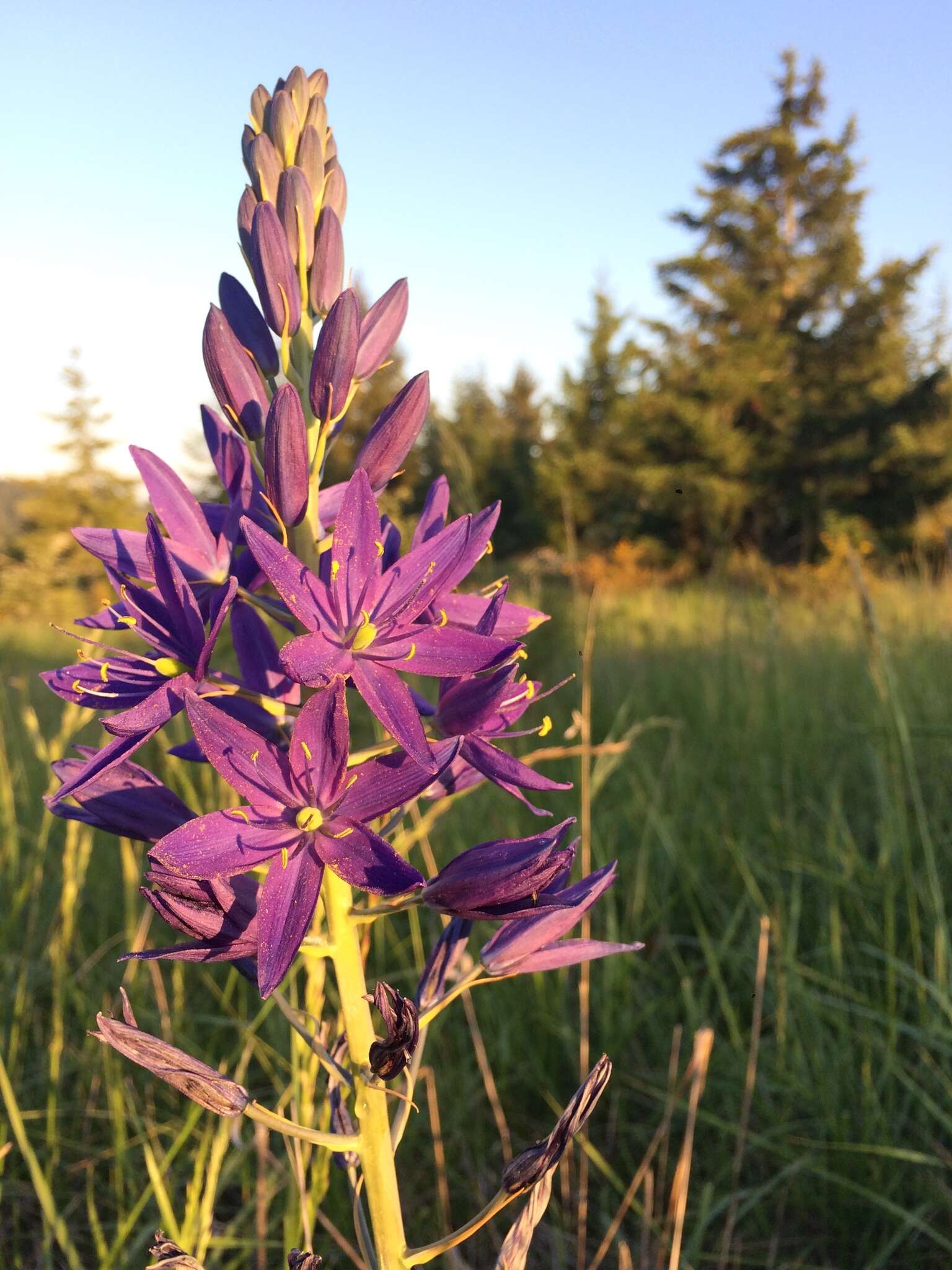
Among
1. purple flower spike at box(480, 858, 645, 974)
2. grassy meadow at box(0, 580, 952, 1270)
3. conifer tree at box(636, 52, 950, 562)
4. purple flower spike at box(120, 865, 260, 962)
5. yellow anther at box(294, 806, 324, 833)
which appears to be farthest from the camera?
conifer tree at box(636, 52, 950, 562)

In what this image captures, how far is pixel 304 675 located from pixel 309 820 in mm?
207

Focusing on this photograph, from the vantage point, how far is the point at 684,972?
2844 millimetres

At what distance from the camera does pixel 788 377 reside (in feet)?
87.0

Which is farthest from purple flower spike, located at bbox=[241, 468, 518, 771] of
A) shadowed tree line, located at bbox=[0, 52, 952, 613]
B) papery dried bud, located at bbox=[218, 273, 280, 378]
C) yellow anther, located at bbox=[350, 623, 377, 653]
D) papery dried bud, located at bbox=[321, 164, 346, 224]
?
shadowed tree line, located at bbox=[0, 52, 952, 613]

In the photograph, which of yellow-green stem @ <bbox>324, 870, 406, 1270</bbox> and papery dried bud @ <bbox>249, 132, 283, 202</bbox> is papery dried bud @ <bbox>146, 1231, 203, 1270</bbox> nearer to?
yellow-green stem @ <bbox>324, 870, 406, 1270</bbox>

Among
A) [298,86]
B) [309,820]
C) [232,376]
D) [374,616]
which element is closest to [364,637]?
[374,616]

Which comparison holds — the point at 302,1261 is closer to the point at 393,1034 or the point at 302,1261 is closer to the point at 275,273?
the point at 393,1034

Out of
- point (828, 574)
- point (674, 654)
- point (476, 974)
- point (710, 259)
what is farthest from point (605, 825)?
point (710, 259)

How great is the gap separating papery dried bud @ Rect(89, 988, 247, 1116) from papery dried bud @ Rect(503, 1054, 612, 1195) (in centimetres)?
38

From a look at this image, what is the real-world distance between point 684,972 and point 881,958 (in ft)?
2.29

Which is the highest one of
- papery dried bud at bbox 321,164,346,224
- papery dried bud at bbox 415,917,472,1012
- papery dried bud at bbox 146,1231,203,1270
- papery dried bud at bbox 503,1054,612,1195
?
papery dried bud at bbox 321,164,346,224

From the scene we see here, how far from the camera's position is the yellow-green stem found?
3.95 feet

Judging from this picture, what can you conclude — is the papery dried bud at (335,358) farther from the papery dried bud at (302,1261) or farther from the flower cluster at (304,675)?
the papery dried bud at (302,1261)

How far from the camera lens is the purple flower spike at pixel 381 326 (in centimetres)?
164
